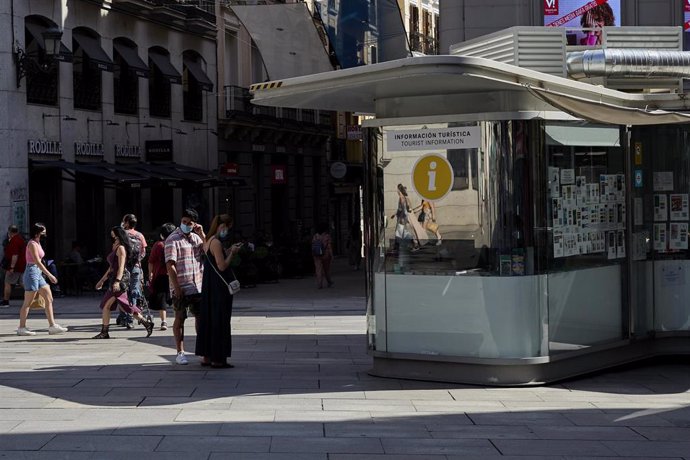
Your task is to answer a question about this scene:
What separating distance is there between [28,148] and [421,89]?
18.5 metres

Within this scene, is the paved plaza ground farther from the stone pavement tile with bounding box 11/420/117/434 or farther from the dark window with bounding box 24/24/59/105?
the dark window with bounding box 24/24/59/105

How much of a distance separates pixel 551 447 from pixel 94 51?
2407cm

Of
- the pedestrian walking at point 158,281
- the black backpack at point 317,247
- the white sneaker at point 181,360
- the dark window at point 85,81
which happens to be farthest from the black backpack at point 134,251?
the dark window at point 85,81

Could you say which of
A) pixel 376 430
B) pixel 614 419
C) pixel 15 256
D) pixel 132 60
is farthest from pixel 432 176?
pixel 132 60

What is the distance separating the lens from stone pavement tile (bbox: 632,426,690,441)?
358 inches

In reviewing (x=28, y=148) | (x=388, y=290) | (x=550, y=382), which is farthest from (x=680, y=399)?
(x=28, y=148)

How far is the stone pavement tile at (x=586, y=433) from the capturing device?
29.8 ft

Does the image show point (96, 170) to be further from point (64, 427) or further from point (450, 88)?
point (64, 427)

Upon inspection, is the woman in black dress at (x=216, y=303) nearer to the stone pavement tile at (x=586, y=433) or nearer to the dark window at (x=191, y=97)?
the stone pavement tile at (x=586, y=433)

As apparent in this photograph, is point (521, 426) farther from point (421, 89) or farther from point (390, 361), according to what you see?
point (421, 89)

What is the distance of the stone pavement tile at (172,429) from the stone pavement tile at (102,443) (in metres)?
0.16

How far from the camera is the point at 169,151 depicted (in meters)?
33.2

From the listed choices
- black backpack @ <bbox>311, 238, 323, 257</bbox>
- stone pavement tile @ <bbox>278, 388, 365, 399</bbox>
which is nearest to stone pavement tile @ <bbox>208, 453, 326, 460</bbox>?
stone pavement tile @ <bbox>278, 388, 365, 399</bbox>

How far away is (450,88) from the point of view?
1130cm
